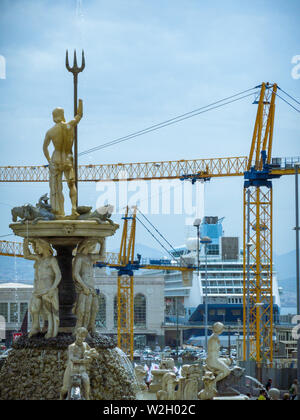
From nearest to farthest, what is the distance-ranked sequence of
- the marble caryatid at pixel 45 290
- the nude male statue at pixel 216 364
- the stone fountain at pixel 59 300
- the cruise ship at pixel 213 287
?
the stone fountain at pixel 59 300 → the marble caryatid at pixel 45 290 → the nude male statue at pixel 216 364 → the cruise ship at pixel 213 287

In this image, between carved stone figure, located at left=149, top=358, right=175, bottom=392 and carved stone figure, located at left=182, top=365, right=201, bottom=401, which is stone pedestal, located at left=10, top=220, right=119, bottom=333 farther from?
carved stone figure, located at left=149, top=358, right=175, bottom=392

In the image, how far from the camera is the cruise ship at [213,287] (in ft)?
379

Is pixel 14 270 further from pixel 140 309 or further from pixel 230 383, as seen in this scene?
pixel 230 383

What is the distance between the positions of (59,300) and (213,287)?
99795mm

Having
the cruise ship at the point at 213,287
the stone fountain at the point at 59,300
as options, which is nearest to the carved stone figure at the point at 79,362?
the stone fountain at the point at 59,300

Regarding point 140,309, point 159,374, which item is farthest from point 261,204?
point 140,309

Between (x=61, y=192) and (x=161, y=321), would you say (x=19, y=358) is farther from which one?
(x=161, y=321)

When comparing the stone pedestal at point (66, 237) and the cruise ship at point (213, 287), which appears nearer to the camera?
the stone pedestal at point (66, 237)

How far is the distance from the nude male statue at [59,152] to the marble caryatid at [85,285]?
106 centimetres

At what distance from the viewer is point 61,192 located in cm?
2100

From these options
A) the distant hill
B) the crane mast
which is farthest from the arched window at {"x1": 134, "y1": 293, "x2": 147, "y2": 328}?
the crane mast

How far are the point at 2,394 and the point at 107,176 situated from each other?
6687 centimetres

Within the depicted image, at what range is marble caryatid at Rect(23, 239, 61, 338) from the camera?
778 inches

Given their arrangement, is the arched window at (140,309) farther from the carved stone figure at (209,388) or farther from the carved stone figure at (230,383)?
the carved stone figure at (209,388)
